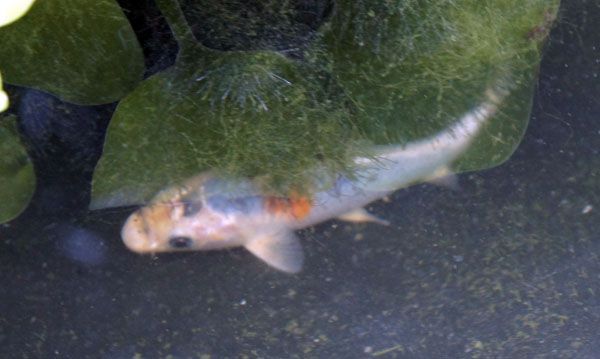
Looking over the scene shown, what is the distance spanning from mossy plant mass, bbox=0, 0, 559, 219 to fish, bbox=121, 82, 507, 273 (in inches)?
2.6

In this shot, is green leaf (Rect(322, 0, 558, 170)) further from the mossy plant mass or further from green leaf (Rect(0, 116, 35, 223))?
green leaf (Rect(0, 116, 35, 223))

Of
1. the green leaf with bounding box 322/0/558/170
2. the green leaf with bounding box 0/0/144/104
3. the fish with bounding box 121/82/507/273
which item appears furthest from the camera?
the fish with bounding box 121/82/507/273

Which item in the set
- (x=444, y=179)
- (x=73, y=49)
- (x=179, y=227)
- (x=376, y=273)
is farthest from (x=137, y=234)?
(x=444, y=179)

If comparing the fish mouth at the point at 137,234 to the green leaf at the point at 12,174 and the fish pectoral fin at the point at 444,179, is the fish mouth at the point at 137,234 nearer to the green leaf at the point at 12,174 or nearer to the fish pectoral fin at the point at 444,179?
the green leaf at the point at 12,174

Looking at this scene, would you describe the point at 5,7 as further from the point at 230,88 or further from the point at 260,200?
the point at 260,200

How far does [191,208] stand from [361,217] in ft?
1.37

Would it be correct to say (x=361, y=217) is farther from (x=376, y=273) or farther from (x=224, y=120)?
(x=224, y=120)

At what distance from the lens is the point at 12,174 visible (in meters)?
1.42

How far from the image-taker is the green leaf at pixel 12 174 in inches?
55.0

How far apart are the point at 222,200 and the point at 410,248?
482 mm

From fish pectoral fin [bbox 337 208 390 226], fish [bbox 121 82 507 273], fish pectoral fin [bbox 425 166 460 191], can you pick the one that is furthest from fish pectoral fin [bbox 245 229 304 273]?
fish pectoral fin [bbox 425 166 460 191]

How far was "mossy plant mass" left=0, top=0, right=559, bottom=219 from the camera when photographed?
1301mm

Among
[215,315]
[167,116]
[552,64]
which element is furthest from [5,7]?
[552,64]

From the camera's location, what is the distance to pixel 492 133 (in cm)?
147
